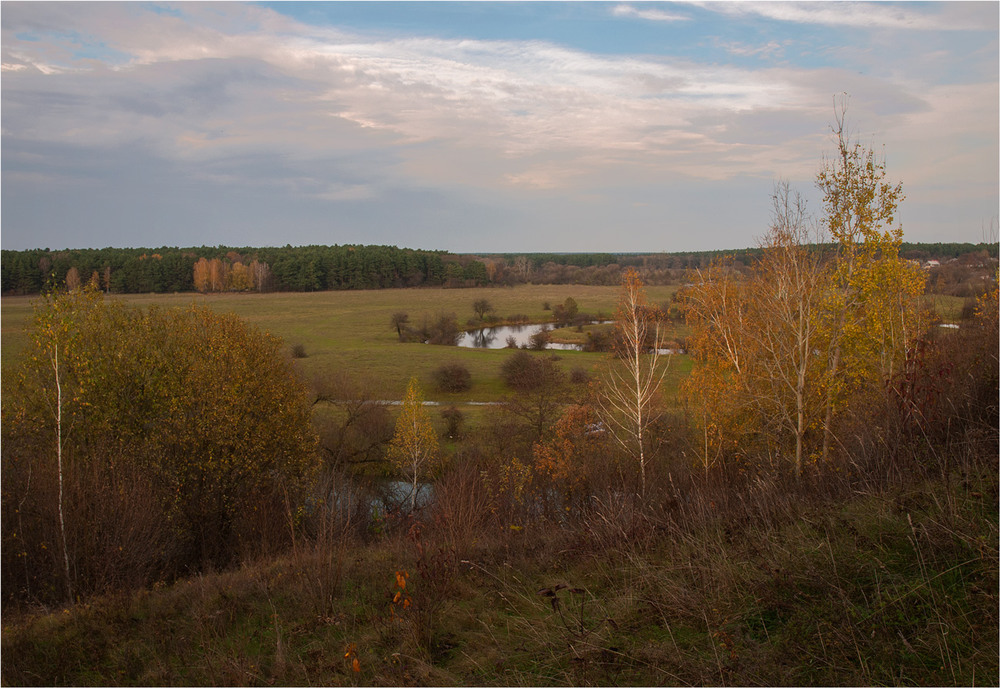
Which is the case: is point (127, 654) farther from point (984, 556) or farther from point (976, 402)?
point (976, 402)

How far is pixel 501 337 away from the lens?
7869 centimetres

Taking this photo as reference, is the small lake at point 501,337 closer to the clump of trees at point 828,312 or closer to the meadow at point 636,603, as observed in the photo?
the clump of trees at point 828,312

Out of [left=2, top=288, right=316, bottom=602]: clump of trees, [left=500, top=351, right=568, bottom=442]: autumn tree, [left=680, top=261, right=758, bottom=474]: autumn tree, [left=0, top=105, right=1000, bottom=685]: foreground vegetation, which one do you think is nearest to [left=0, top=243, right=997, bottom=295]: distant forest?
[left=500, top=351, right=568, bottom=442]: autumn tree

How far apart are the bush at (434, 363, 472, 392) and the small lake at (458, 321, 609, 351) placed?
1752cm

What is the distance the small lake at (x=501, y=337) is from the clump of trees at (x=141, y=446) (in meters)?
43.5

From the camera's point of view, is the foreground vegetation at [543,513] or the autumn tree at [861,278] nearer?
the foreground vegetation at [543,513]

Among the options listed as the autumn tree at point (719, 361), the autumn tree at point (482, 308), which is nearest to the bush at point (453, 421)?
the autumn tree at point (719, 361)

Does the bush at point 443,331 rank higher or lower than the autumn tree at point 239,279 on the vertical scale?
lower

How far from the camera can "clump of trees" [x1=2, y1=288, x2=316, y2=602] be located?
13.8m

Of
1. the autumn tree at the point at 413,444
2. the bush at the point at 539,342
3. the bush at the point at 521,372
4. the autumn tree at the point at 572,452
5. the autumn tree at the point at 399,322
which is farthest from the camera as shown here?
the autumn tree at the point at 399,322

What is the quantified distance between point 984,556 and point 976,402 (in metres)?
4.67

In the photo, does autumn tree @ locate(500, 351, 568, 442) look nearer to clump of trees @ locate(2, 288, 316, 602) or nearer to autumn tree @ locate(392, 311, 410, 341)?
clump of trees @ locate(2, 288, 316, 602)

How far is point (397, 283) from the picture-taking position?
126 meters

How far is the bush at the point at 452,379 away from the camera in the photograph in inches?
1849
